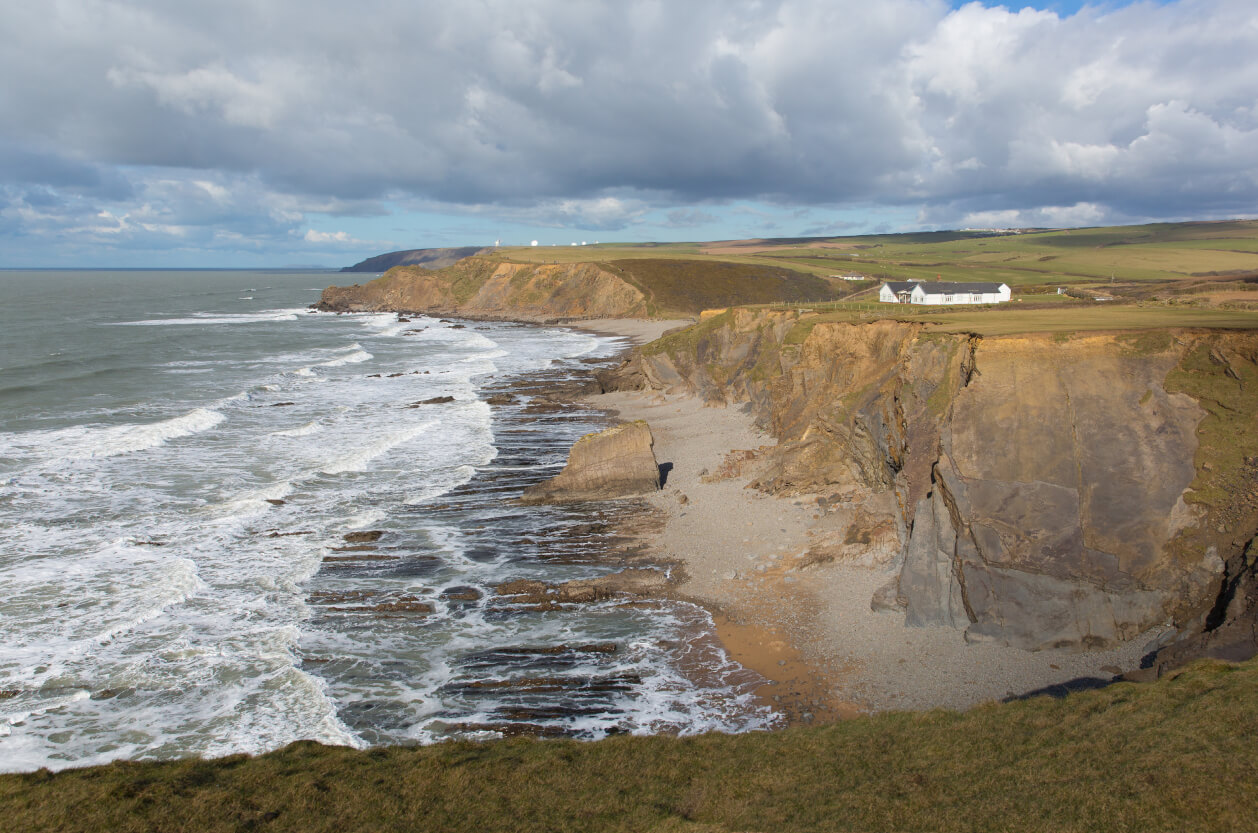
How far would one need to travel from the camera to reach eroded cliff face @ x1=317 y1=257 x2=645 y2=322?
117 m

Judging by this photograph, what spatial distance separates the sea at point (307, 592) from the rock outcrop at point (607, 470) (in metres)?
0.98

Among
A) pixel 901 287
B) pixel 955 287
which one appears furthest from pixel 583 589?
pixel 901 287

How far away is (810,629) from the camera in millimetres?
18438

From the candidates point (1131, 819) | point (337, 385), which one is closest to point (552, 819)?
point (1131, 819)

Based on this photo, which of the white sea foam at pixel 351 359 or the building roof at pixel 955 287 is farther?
the white sea foam at pixel 351 359

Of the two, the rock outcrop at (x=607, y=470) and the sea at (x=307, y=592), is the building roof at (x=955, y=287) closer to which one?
the sea at (x=307, y=592)

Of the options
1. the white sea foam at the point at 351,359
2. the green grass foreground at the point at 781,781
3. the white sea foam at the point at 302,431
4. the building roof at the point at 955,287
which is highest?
the building roof at the point at 955,287

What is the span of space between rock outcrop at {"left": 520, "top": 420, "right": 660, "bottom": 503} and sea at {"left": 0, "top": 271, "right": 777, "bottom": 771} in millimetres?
978

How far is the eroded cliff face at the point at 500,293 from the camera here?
117062 mm

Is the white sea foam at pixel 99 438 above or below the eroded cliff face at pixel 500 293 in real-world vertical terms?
below

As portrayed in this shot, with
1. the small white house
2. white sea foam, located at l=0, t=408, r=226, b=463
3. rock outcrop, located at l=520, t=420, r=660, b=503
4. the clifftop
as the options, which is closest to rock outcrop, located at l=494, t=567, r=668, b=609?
rock outcrop, located at l=520, t=420, r=660, b=503

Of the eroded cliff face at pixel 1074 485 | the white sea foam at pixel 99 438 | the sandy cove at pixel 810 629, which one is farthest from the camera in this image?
the white sea foam at pixel 99 438

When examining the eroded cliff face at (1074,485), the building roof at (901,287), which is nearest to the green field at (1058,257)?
the building roof at (901,287)

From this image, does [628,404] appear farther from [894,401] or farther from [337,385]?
[894,401]
